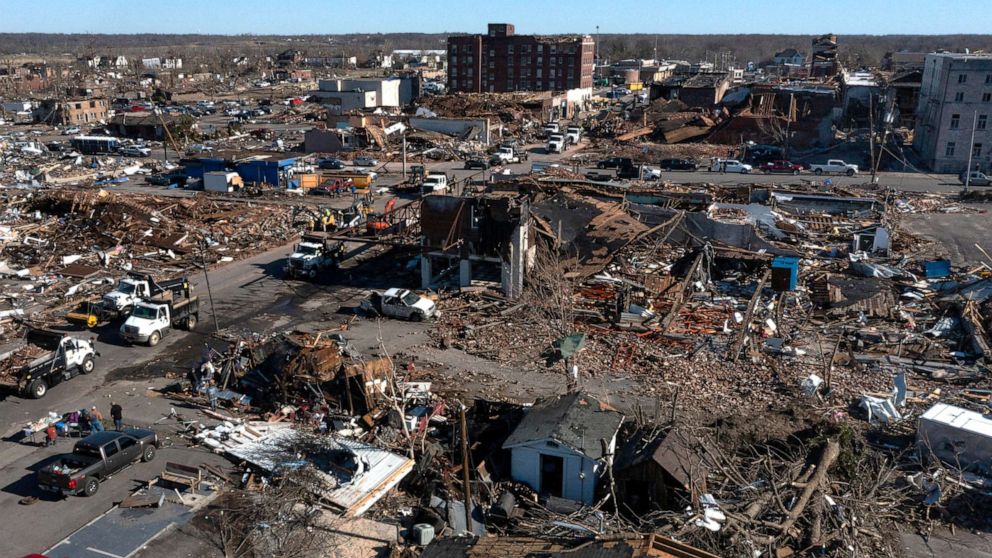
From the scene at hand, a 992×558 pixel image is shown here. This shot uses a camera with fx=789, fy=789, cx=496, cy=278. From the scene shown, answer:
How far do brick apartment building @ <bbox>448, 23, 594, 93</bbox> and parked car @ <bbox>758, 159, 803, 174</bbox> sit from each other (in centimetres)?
4007

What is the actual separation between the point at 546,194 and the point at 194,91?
72.1 m

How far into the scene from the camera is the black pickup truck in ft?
42.9

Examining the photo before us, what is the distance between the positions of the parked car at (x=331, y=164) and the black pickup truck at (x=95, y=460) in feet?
105

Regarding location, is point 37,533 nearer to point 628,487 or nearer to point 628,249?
point 628,487

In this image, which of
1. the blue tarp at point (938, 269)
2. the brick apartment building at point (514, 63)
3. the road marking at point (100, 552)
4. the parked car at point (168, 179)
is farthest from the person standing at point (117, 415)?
the brick apartment building at point (514, 63)

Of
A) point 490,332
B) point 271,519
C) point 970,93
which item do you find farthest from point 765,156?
point 271,519

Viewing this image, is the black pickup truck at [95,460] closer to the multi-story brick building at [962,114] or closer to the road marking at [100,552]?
the road marking at [100,552]

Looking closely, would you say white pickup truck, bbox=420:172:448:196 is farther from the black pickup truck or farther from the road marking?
the road marking

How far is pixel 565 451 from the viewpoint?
13.2 m

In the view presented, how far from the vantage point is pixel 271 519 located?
12.1 meters

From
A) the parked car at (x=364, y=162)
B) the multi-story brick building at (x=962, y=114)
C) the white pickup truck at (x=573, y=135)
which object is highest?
the multi-story brick building at (x=962, y=114)

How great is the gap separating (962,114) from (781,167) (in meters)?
9.81

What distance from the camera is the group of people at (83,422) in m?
15.1

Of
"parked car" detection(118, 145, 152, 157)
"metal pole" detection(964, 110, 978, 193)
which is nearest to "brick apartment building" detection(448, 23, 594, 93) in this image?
"parked car" detection(118, 145, 152, 157)
